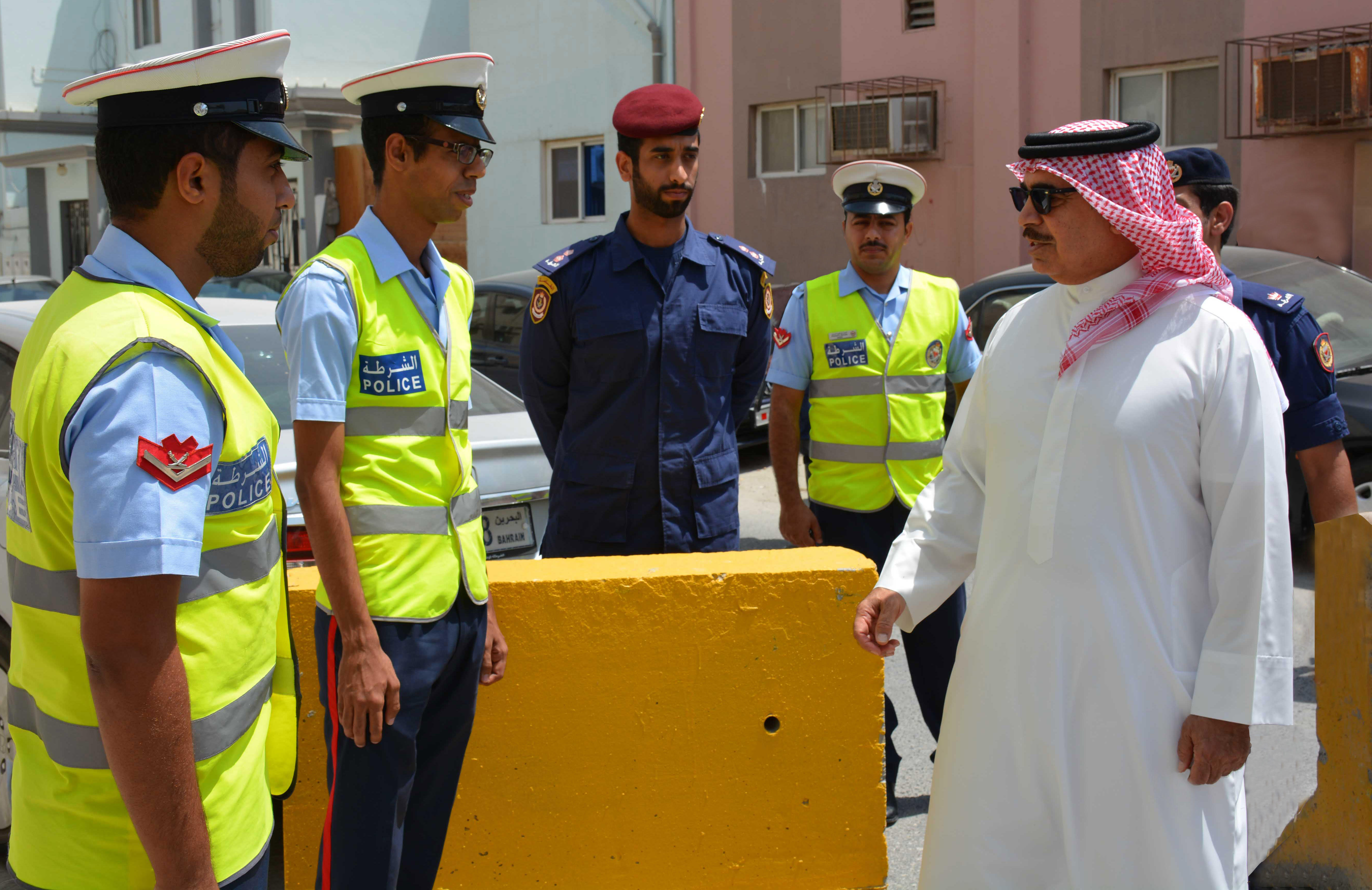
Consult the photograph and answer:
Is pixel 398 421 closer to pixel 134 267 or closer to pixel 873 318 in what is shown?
pixel 134 267

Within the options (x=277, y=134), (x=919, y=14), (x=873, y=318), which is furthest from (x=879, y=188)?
(x=919, y=14)

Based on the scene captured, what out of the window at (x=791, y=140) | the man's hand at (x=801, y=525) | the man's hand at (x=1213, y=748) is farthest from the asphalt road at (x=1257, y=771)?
the window at (x=791, y=140)

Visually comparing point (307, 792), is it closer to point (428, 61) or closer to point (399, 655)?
point (399, 655)

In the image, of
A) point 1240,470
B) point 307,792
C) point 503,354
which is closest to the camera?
point 1240,470

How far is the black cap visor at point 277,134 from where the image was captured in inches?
73.4

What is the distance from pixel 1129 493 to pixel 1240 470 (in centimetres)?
20

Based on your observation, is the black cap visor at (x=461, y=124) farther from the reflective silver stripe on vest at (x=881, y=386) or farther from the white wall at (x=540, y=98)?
the white wall at (x=540, y=98)

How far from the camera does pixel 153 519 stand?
1.58 meters

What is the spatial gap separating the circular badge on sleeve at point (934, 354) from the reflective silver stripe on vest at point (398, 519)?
6.91 ft

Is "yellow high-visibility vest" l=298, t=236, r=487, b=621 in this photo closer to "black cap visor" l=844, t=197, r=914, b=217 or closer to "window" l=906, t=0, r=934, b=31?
"black cap visor" l=844, t=197, r=914, b=217

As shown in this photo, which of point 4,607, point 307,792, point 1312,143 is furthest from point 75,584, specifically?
point 1312,143

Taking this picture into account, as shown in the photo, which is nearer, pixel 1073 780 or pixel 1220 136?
pixel 1073 780

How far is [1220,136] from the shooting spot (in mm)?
12312

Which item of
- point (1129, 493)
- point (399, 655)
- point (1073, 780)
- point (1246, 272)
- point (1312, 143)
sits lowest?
point (1073, 780)
